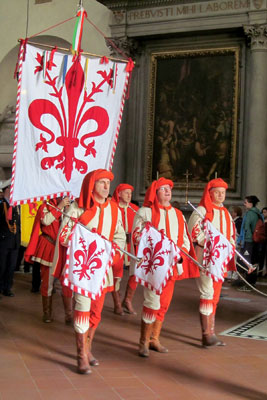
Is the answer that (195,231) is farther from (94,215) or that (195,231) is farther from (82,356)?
(82,356)

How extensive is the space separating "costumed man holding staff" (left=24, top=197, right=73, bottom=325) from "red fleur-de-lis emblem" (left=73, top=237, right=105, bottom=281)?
1.85 meters

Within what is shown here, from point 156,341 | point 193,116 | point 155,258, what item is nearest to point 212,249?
point 155,258

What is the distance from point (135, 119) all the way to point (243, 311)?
822 centimetres

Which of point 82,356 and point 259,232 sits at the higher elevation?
point 259,232

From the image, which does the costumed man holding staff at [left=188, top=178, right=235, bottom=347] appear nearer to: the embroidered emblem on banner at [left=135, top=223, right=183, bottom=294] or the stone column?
the embroidered emblem on banner at [left=135, top=223, right=183, bottom=294]

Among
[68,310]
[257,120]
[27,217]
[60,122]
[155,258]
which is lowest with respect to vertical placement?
[68,310]

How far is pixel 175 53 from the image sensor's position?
14977 mm

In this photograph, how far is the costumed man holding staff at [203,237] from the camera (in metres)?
6.06

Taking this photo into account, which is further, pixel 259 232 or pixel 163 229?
pixel 259 232

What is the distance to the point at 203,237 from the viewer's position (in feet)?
20.1

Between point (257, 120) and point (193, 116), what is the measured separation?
70.6 inches

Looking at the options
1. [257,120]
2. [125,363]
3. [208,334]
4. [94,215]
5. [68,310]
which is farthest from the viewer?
[257,120]

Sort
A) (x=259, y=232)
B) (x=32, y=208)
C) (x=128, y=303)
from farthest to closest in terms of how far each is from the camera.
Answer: (x=32, y=208), (x=259, y=232), (x=128, y=303)

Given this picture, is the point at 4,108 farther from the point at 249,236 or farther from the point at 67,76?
the point at 67,76
